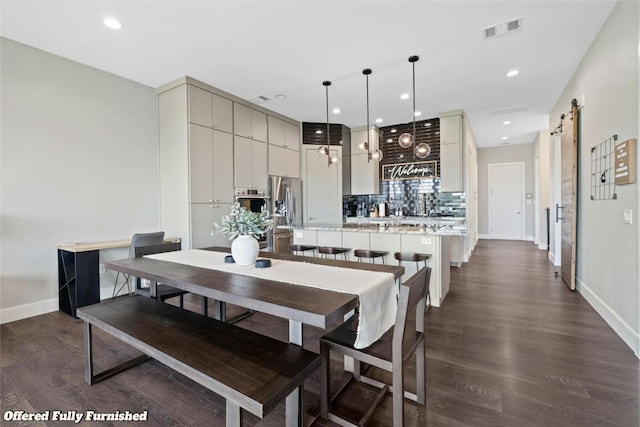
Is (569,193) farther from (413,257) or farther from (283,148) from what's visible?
(283,148)

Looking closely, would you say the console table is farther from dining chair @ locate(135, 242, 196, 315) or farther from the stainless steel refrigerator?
the stainless steel refrigerator

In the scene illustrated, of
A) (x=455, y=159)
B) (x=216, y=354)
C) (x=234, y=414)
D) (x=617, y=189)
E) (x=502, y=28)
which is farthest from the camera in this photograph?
(x=455, y=159)

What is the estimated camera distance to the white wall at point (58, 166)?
3133mm

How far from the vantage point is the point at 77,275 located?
129 inches

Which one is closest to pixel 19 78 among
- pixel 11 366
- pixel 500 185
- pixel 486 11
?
pixel 11 366

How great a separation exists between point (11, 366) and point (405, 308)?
9.65 feet

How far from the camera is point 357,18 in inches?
112

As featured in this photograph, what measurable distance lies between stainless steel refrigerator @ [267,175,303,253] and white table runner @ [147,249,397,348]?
312 centimetres

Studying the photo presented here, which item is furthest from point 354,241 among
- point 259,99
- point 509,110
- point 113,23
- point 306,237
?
point 509,110

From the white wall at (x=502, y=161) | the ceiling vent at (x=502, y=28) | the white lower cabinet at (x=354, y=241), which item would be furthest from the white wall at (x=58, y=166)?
the white wall at (x=502, y=161)

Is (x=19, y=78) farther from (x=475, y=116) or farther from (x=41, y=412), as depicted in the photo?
(x=475, y=116)

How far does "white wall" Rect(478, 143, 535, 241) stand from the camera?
876 cm

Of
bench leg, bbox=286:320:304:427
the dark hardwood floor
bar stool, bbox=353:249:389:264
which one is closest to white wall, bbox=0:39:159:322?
the dark hardwood floor

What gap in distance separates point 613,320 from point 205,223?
15.5ft
